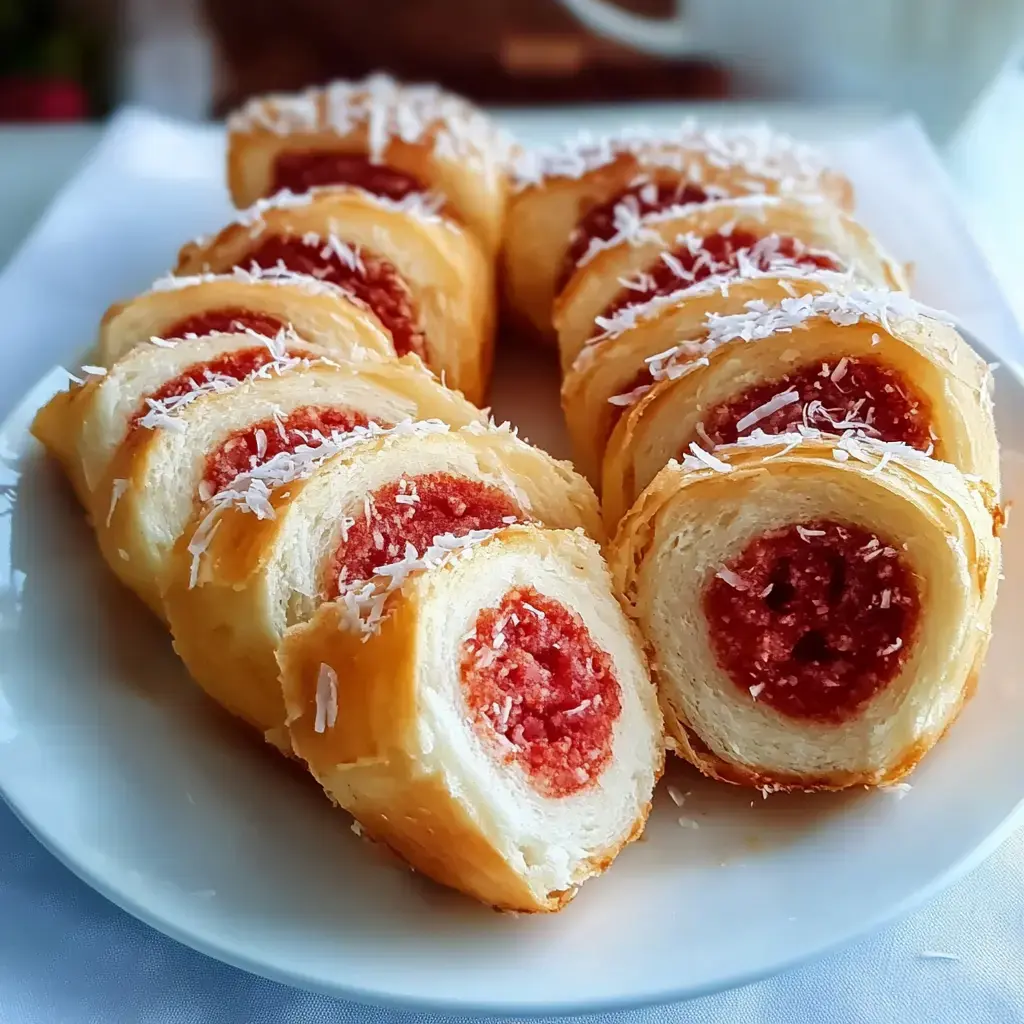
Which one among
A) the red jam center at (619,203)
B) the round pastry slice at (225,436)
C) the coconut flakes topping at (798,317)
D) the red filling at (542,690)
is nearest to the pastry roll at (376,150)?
the red jam center at (619,203)

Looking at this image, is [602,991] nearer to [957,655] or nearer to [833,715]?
[833,715]

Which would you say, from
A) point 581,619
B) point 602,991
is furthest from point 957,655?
point 602,991

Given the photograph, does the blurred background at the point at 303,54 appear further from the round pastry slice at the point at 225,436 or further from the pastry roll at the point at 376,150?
the round pastry slice at the point at 225,436

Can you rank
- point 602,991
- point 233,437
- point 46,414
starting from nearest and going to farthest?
point 602,991
point 233,437
point 46,414

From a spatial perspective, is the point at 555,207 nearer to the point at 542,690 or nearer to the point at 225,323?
the point at 225,323

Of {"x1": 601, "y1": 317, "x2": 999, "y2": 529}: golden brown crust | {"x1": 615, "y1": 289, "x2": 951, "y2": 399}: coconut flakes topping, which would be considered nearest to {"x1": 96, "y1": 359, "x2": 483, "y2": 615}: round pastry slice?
{"x1": 601, "y1": 317, "x2": 999, "y2": 529}: golden brown crust

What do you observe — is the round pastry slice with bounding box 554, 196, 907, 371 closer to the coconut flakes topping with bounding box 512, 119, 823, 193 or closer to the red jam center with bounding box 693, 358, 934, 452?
the coconut flakes topping with bounding box 512, 119, 823, 193
